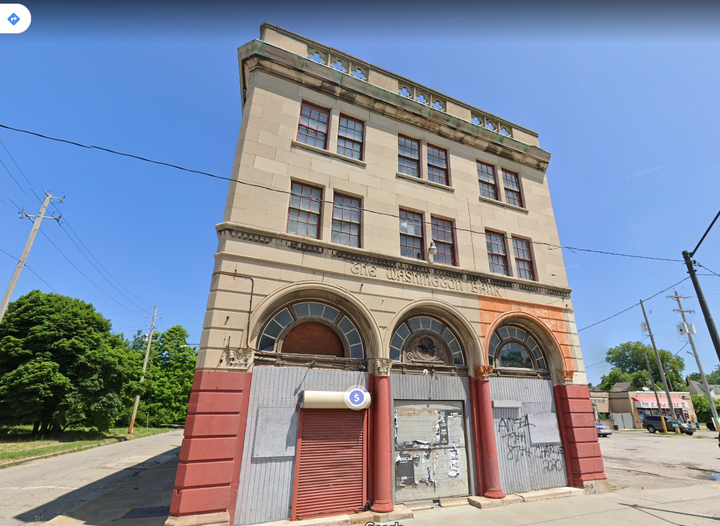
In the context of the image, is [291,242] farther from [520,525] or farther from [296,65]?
→ [520,525]

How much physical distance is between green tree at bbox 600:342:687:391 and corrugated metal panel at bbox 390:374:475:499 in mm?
91033

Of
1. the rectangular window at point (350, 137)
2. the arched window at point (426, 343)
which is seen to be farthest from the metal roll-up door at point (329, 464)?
the rectangular window at point (350, 137)

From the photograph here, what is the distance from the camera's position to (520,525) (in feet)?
28.2

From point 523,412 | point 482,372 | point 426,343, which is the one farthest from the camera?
point 523,412

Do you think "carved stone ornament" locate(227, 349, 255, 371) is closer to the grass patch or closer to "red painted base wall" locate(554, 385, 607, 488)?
"red painted base wall" locate(554, 385, 607, 488)

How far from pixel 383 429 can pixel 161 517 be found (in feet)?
20.3

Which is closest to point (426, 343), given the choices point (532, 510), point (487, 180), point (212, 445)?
point (532, 510)

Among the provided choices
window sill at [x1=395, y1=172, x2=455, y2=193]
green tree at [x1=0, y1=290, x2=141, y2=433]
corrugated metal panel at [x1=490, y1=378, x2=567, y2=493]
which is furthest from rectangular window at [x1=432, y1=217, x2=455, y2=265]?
green tree at [x1=0, y1=290, x2=141, y2=433]

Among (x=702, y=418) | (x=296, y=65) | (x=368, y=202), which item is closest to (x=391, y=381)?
(x=368, y=202)

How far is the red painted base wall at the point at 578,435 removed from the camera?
1221 cm

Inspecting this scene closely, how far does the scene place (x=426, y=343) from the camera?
1200 centimetres

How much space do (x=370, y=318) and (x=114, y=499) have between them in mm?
9849

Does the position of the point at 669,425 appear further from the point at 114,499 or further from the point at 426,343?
the point at 114,499

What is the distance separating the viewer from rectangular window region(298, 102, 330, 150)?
12362 millimetres
